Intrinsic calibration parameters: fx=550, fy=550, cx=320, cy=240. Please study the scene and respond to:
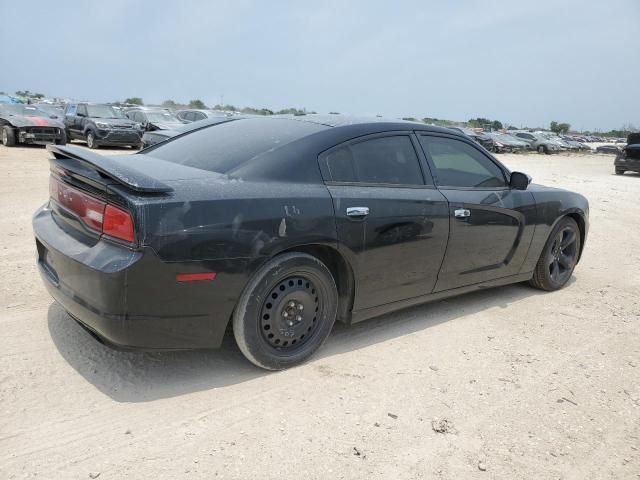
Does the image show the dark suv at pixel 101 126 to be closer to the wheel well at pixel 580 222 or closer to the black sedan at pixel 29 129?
the black sedan at pixel 29 129

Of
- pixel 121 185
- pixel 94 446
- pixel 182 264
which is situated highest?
pixel 121 185

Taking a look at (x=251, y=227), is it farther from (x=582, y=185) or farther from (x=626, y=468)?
(x=582, y=185)

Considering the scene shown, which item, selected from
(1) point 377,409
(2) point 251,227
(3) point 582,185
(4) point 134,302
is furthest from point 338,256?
(3) point 582,185

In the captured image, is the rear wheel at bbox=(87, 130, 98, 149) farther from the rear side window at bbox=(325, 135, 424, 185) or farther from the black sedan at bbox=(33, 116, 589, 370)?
the rear side window at bbox=(325, 135, 424, 185)

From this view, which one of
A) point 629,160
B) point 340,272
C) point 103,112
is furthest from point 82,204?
point 629,160

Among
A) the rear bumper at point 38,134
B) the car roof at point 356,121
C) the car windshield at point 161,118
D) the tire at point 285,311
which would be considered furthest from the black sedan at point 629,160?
the tire at point 285,311

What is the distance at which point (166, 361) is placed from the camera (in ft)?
11.1

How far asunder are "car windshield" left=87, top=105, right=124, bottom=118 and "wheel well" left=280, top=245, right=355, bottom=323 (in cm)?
1747

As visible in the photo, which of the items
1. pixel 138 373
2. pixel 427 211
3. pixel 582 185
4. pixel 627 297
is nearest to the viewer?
pixel 138 373

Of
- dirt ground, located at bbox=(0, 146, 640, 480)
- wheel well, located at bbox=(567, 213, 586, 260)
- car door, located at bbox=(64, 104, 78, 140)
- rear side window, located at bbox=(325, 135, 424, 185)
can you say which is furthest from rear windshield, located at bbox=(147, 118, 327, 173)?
car door, located at bbox=(64, 104, 78, 140)

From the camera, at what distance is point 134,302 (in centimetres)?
272

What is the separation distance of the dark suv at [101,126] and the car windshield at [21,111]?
103cm

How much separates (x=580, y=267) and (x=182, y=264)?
5.05 meters

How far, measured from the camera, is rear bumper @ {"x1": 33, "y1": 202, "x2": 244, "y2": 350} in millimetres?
2689
